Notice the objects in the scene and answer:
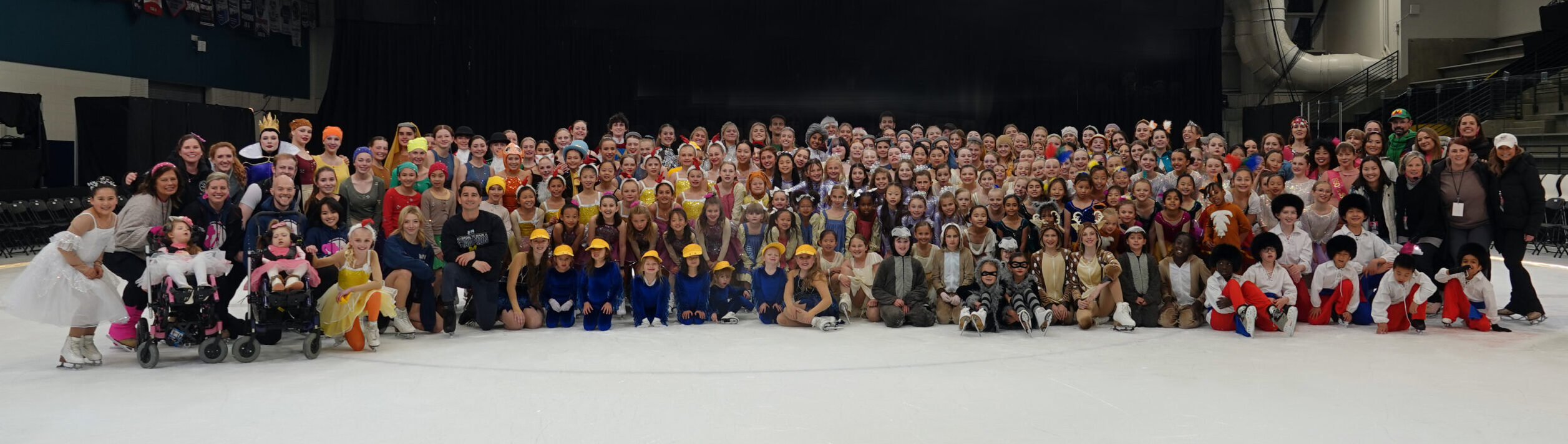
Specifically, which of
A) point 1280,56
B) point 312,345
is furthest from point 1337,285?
point 1280,56

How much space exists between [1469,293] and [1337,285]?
0.77 metres

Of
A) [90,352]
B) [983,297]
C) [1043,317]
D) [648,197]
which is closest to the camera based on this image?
[90,352]

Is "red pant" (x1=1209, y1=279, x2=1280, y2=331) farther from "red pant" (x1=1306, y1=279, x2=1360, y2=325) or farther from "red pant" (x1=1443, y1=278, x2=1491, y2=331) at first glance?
"red pant" (x1=1443, y1=278, x2=1491, y2=331)

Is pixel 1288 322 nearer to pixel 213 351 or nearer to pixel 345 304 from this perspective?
pixel 345 304

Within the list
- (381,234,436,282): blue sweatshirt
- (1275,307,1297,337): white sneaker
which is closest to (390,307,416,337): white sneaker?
(381,234,436,282): blue sweatshirt

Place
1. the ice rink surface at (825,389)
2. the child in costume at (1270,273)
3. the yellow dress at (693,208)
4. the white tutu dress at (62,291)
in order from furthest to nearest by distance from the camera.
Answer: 1. the yellow dress at (693,208)
2. the child in costume at (1270,273)
3. the white tutu dress at (62,291)
4. the ice rink surface at (825,389)

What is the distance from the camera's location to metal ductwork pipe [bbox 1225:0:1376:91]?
17719 mm

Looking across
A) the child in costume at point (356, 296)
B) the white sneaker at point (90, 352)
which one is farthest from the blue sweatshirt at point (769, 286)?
the white sneaker at point (90, 352)

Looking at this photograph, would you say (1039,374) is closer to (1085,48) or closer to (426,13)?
(1085,48)

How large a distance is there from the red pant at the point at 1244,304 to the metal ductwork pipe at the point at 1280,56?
12.7 m

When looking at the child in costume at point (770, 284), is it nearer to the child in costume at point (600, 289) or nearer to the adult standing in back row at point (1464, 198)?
the child in costume at point (600, 289)

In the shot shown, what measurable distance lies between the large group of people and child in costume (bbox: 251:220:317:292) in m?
0.01

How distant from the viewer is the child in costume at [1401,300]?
6391 mm

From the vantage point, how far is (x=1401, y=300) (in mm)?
6422
